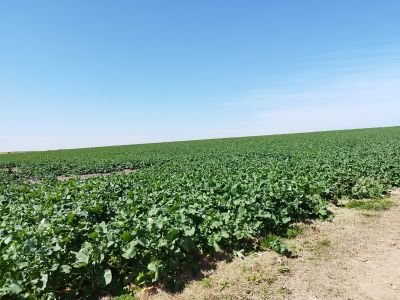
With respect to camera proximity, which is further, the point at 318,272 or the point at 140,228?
the point at 140,228

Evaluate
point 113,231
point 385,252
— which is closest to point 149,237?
point 113,231

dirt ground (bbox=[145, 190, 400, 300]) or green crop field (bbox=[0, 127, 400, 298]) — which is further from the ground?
green crop field (bbox=[0, 127, 400, 298])

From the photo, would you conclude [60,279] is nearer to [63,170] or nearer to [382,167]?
[382,167]

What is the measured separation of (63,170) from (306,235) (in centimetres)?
2663

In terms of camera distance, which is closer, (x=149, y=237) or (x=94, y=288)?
A: (x=94, y=288)

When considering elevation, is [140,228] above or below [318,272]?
above

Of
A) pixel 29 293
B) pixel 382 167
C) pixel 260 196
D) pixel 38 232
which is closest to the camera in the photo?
pixel 29 293

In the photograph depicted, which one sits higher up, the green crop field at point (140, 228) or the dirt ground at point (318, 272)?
the green crop field at point (140, 228)

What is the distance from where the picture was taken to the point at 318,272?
602 centimetres

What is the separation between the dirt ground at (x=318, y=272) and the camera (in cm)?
A: 534

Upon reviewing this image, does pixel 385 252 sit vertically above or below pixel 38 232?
below

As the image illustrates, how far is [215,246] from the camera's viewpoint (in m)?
6.67

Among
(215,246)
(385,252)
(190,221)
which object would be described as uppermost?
(190,221)

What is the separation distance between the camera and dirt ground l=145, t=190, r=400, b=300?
17.5 feet
